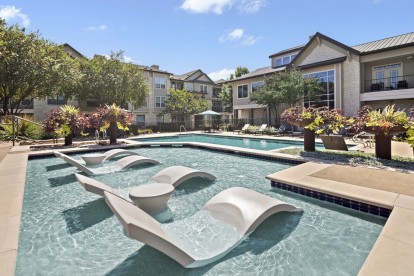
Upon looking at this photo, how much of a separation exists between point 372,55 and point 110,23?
18.6 metres

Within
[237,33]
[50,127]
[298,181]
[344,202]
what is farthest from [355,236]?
[237,33]

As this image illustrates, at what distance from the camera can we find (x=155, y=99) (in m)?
36.0

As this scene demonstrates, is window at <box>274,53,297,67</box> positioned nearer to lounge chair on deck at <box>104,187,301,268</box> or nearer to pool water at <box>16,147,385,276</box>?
pool water at <box>16,147,385,276</box>

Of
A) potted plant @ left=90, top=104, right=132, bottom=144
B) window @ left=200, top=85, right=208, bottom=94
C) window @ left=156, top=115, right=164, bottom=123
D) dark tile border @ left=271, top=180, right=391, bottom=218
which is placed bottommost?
dark tile border @ left=271, top=180, right=391, bottom=218

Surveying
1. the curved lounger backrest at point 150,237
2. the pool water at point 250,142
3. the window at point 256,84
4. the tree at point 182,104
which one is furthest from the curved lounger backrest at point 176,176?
the tree at point 182,104

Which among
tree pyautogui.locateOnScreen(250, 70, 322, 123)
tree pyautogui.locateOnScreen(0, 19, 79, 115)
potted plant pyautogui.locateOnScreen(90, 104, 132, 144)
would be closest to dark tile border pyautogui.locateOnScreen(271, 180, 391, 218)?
potted plant pyautogui.locateOnScreen(90, 104, 132, 144)

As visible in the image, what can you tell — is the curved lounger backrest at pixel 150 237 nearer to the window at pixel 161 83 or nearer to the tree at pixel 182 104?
the tree at pixel 182 104

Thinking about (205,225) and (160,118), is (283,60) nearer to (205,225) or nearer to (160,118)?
(160,118)

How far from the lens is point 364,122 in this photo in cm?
748

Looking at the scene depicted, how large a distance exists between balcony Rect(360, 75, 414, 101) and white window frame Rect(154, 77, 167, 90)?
26.3m

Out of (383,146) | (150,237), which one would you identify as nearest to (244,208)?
(150,237)

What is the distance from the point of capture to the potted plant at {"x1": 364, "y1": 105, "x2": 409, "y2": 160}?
7016mm

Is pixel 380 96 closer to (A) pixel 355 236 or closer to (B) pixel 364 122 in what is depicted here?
(B) pixel 364 122

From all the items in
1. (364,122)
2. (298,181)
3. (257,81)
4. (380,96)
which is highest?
(257,81)
